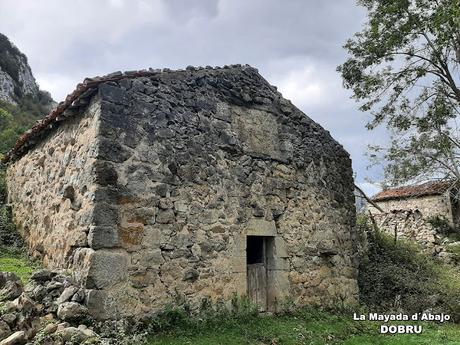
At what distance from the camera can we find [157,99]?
22.7 feet

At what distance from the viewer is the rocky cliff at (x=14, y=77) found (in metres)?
27.6

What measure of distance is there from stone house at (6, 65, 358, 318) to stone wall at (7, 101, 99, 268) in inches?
1.2

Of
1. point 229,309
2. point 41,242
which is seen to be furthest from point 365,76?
point 41,242

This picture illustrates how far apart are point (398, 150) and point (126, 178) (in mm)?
10143

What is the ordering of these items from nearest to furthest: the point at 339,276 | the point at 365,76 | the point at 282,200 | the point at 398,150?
1. the point at 282,200
2. the point at 339,276
3. the point at 365,76
4. the point at 398,150

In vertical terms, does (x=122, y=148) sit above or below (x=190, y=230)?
above

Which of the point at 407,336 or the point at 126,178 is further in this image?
the point at 407,336

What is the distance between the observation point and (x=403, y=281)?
10617mm

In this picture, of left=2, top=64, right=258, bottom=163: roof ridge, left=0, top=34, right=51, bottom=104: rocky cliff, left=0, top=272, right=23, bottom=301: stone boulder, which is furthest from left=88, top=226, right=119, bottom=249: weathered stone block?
left=0, top=34, right=51, bottom=104: rocky cliff

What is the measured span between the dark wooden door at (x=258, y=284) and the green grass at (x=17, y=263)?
385 centimetres

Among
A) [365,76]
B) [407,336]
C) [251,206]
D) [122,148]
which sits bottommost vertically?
[407,336]

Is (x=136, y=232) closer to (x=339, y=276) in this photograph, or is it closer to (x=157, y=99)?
(x=157, y=99)

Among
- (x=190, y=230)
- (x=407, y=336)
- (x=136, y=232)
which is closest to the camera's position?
(x=136, y=232)

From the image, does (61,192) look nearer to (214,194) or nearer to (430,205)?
(214,194)
